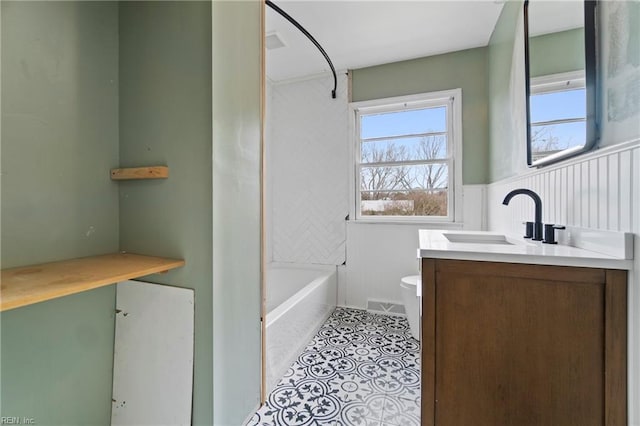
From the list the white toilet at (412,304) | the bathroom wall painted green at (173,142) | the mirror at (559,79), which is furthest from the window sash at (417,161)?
the bathroom wall painted green at (173,142)

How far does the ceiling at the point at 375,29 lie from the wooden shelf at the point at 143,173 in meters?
1.56

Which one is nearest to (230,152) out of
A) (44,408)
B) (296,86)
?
(44,408)

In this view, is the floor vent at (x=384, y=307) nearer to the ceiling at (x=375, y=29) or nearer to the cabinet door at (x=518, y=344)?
the cabinet door at (x=518, y=344)

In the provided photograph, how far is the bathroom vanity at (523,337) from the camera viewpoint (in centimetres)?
77

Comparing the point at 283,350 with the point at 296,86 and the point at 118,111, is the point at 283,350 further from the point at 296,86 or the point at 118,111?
the point at 296,86

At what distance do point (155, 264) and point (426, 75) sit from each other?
2760 millimetres

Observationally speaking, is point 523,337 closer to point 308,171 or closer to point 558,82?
point 558,82

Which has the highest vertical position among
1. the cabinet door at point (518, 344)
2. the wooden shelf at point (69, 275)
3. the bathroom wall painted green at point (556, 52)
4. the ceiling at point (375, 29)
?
the ceiling at point (375, 29)

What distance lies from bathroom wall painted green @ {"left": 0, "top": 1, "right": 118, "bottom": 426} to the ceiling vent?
1255 mm

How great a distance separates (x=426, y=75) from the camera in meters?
2.63

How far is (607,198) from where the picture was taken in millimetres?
841

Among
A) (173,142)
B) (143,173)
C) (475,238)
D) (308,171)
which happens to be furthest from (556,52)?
(308,171)

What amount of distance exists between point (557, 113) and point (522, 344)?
3.43 ft

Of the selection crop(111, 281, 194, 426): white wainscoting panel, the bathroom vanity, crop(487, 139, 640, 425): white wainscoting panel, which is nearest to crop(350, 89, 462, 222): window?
crop(487, 139, 640, 425): white wainscoting panel
